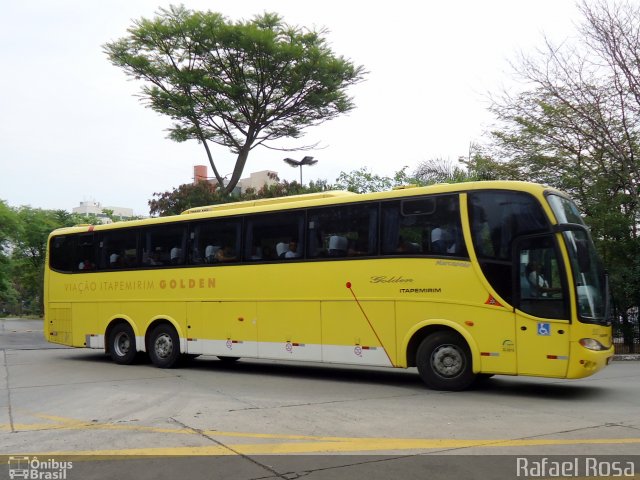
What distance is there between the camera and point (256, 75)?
81.5 feet

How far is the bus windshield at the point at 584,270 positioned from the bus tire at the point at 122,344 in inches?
394

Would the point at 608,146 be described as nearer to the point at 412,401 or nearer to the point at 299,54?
the point at 299,54

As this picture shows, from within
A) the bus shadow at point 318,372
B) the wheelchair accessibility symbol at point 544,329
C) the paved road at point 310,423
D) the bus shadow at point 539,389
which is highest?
the wheelchair accessibility symbol at point 544,329

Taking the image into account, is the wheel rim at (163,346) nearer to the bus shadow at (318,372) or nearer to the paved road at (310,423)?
the bus shadow at (318,372)

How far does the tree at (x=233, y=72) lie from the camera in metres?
23.7

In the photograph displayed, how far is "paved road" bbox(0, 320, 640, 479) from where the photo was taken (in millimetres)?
5586

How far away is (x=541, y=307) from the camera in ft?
29.3

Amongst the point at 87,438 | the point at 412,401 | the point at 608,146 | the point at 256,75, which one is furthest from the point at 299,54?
the point at 87,438

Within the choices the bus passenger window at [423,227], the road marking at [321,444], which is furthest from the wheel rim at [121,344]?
the road marking at [321,444]

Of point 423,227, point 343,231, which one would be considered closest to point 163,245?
Result: point 343,231

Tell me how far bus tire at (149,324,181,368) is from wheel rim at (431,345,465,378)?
6.25 meters

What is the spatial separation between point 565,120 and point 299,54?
34.4ft

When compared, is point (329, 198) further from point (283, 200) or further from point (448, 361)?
point (448, 361)

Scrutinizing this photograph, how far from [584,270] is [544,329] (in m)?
1.08
